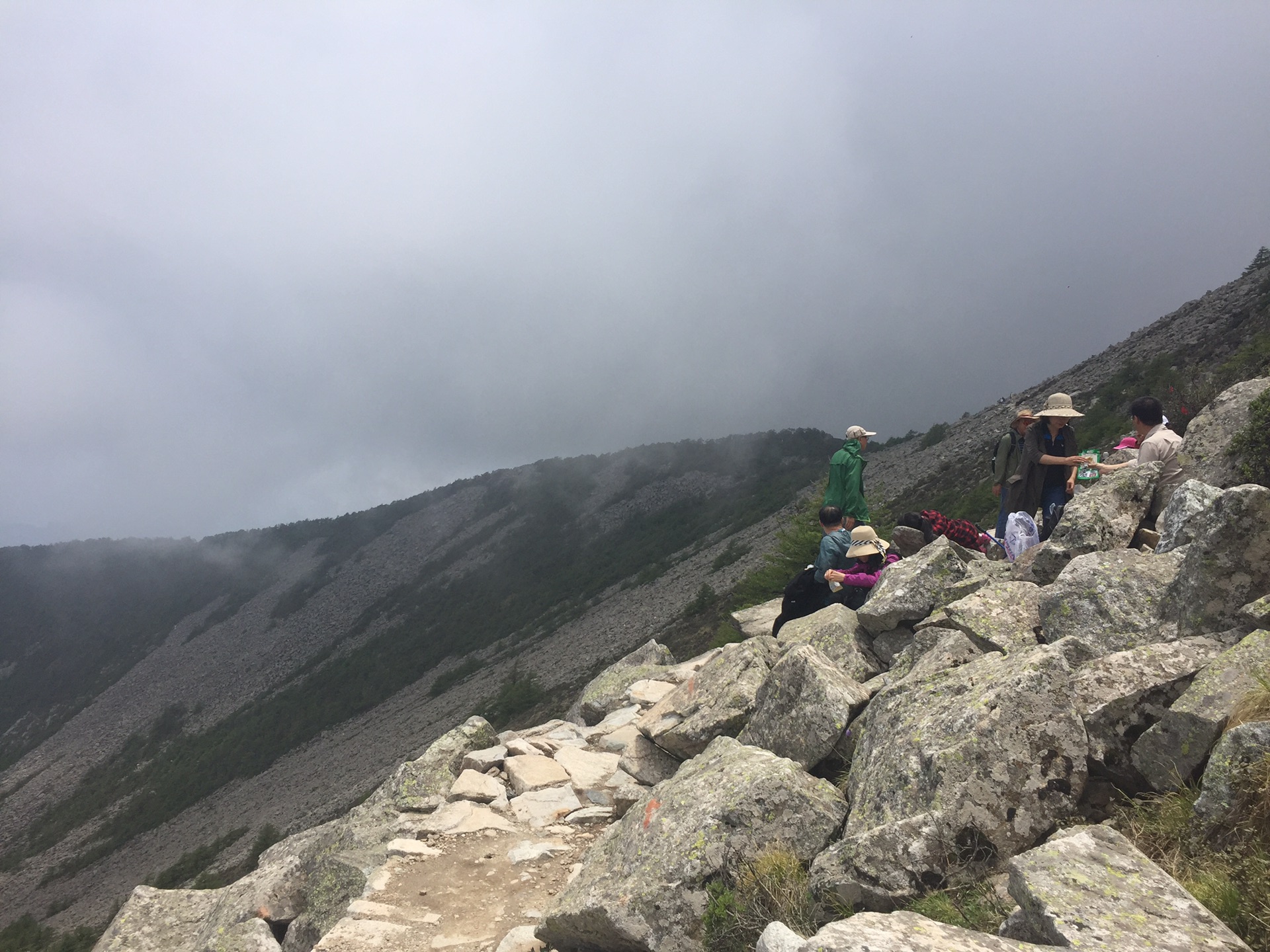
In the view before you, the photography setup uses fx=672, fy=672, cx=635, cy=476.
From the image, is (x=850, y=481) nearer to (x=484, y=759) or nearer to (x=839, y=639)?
(x=839, y=639)

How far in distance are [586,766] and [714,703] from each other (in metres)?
2.65

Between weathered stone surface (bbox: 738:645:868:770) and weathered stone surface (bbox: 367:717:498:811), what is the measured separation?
217 inches

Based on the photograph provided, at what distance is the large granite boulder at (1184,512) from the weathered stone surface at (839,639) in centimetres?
303

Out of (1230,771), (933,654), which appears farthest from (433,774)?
(1230,771)

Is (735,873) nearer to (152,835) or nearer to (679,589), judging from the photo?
(679,589)

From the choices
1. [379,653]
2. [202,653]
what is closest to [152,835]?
[379,653]

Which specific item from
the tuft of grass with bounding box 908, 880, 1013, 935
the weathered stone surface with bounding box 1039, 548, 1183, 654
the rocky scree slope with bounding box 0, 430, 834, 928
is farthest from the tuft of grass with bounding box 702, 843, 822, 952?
the rocky scree slope with bounding box 0, 430, 834, 928

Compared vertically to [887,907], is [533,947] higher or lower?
lower

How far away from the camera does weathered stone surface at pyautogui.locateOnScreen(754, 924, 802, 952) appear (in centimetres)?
302

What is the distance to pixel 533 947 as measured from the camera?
18.0 feet

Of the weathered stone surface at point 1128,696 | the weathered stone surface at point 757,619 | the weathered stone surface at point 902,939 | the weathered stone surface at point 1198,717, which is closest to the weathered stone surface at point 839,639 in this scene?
the weathered stone surface at point 1128,696

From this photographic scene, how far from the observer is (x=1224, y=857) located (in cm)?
308

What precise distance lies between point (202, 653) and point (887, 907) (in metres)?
108

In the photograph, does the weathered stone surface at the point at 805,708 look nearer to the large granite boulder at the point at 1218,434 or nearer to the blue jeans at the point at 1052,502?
the large granite boulder at the point at 1218,434
